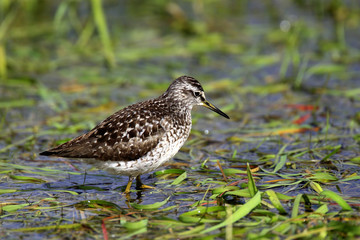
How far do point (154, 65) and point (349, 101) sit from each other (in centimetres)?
489

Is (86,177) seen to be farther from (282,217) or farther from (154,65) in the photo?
(154,65)

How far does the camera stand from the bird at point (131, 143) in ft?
27.2

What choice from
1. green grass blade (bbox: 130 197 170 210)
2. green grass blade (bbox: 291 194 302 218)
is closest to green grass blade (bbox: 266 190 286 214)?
green grass blade (bbox: 291 194 302 218)

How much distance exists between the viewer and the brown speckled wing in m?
8.27

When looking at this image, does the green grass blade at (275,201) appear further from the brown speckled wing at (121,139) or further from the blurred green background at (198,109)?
the brown speckled wing at (121,139)

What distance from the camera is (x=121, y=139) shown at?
839 cm

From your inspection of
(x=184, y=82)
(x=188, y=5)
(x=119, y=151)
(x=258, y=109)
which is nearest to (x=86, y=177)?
(x=119, y=151)

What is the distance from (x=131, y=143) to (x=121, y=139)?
0.51ft

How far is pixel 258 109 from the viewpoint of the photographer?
12.3m

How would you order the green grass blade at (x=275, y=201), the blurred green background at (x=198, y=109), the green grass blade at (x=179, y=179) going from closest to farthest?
the green grass blade at (x=275, y=201), the blurred green background at (x=198, y=109), the green grass blade at (x=179, y=179)

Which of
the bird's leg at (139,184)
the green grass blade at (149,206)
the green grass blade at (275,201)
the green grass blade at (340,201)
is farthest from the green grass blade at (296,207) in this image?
the bird's leg at (139,184)

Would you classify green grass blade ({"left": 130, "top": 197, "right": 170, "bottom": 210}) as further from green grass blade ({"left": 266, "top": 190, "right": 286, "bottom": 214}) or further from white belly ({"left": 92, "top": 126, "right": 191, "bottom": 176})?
green grass blade ({"left": 266, "top": 190, "right": 286, "bottom": 214})

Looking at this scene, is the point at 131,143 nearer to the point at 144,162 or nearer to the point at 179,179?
the point at 144,162

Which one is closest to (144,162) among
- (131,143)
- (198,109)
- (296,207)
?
(131,143)
